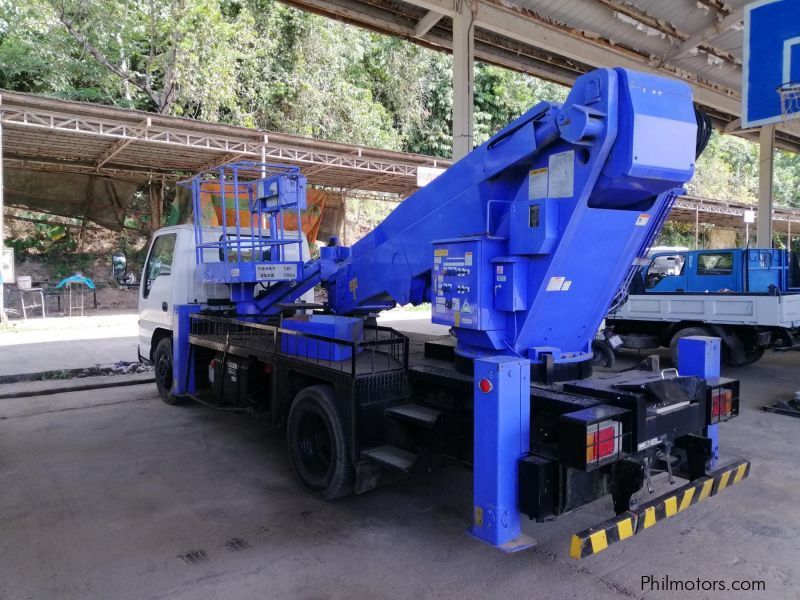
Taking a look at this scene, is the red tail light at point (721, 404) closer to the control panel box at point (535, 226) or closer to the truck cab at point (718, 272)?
the control panel box at point (535, 226)

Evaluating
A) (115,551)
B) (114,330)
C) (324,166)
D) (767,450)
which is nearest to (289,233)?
(115,551)

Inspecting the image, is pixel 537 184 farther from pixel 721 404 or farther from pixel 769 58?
pixel 769 58

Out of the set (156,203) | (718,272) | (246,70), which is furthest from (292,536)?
(246,70)

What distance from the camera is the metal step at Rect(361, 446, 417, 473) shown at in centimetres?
348

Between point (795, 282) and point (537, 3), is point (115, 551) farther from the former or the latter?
point (795, 282)

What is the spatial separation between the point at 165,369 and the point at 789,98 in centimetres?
820

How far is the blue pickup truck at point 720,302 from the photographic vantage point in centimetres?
863

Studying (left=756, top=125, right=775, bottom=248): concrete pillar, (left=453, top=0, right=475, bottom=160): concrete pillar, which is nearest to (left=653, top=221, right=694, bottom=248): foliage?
(left=756, top=125, right=775, bottom=248): concrete pillar

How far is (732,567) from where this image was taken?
3295 millimetres

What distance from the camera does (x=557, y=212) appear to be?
10.6ft

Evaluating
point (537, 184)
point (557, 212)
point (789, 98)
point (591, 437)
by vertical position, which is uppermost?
point (789, 98)

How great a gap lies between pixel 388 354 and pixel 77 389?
602 cm

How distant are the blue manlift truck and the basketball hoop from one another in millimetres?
4448

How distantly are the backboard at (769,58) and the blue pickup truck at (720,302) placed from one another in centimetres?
271
